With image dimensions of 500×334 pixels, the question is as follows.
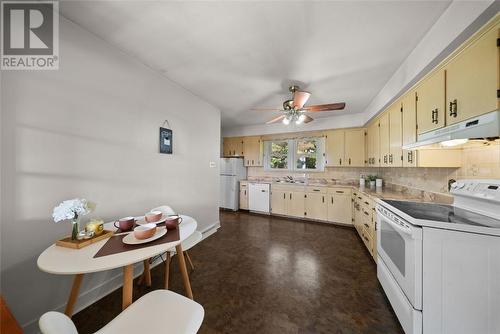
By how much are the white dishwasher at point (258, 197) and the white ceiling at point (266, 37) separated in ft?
9.31

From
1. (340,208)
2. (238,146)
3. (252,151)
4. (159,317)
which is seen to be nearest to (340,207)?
(340,208)

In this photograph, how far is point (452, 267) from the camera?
118cm

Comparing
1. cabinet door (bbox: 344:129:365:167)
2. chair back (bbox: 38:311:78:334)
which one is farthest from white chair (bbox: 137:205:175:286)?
cabinet door (bbox: 344:129:365:167)

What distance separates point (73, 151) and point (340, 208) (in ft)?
14.6

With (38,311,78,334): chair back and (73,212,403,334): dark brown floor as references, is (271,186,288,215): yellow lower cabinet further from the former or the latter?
(38,311,78,334): chair back

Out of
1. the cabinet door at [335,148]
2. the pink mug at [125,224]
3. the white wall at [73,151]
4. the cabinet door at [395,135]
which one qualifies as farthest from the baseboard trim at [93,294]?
the cabinet door at [335,148]

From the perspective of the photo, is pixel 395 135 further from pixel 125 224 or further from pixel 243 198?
pixel 243 198

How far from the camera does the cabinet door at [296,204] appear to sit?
14.2 feet

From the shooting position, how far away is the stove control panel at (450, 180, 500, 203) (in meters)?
1.28

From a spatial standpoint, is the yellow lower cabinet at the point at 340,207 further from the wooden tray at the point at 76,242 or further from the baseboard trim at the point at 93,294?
the wooden tray at the point at 76,242

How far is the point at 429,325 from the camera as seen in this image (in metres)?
1.21

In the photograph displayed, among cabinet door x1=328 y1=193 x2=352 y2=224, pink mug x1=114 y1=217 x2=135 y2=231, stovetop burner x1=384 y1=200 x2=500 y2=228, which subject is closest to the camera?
stovetop burner x1=384 y1=200 x2=500 y2=228

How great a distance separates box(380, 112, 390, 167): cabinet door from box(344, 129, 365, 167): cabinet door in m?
1.04

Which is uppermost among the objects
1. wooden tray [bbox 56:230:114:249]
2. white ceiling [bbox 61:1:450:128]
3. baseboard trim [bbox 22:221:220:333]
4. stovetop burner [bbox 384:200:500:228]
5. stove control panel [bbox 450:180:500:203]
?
white ceiling [bbox 61:1:450:128]
